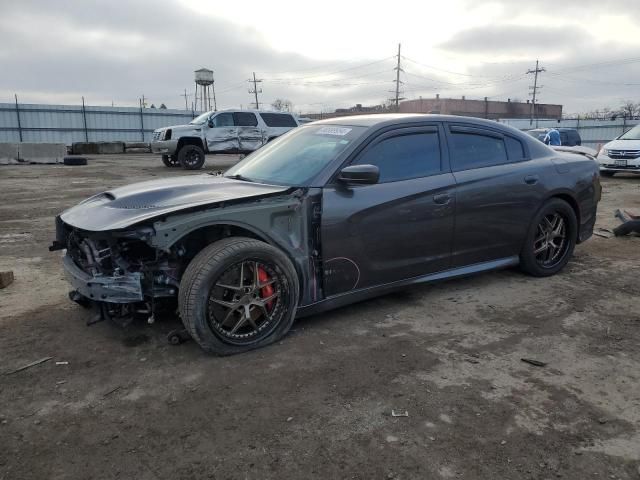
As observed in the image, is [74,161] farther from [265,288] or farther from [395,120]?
[265,288]

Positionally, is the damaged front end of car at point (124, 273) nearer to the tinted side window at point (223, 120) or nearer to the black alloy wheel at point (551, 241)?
the black alloy wheel at point (551, 241)

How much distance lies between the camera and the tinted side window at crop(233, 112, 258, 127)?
17.9m

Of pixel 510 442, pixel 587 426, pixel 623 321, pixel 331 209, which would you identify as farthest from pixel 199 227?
pixel 623 321

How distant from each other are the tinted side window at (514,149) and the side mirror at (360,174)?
69.7 inches

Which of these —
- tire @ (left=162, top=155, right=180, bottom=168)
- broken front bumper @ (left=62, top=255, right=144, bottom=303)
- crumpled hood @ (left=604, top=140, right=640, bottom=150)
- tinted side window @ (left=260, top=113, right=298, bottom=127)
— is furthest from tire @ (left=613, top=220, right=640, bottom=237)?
tire @ (left=162, top=155, right=180, bottom=168)

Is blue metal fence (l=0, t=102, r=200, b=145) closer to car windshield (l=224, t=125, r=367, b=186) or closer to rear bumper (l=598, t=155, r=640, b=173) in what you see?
rear bumper (l=598, t=155, r=640, b=173)

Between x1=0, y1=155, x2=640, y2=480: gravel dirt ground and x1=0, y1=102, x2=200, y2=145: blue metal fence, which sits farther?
x1=0, y1=102, x2=200, y2=145: blue metal fence

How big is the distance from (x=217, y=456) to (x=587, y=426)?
1.79 meters

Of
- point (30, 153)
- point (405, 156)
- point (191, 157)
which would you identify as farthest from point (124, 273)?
point (30, 153)

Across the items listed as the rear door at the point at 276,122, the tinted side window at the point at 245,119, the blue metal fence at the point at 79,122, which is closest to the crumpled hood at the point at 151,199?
the tinted side window at the point at 245,119

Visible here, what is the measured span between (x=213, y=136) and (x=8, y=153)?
29.5 feet

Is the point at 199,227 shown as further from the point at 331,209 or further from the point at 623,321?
the point at 623,321

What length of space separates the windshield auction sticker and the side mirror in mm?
563

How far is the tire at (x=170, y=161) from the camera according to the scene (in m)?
17.8
